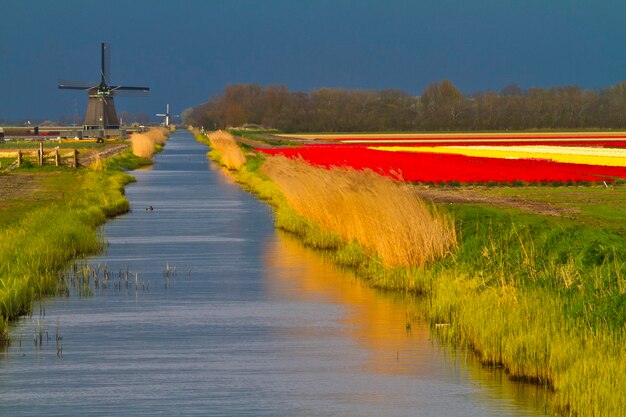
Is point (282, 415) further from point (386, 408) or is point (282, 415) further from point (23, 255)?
point (23, 255)

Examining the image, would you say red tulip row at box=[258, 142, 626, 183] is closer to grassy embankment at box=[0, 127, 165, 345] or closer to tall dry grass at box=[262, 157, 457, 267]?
grassy embankment at box=[0, 127, 165, 345]

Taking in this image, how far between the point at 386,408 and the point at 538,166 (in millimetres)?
52339

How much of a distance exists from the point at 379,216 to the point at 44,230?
29.7ft

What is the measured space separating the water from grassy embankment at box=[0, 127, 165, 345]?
598mm

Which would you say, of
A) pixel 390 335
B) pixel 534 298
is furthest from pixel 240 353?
pixel 534 298

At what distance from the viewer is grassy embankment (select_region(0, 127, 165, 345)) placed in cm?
2075

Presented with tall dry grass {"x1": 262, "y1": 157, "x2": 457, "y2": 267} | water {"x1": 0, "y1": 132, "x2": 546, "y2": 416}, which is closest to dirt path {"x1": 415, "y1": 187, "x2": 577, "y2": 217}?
tall dry grass {"x1": 262, "y1": 157, "x2": 457, "y2": 267}

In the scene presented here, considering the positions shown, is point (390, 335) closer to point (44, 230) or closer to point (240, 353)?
point (240, 353)

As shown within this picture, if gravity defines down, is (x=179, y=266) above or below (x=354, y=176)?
below

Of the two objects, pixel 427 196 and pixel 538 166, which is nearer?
pixel 427 196

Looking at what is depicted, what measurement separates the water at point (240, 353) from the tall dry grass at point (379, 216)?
41.6 inches

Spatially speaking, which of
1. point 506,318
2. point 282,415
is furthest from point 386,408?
point 506,318

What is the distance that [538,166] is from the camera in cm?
6425

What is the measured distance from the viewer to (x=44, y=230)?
95.7 feet
